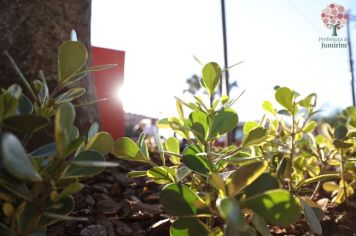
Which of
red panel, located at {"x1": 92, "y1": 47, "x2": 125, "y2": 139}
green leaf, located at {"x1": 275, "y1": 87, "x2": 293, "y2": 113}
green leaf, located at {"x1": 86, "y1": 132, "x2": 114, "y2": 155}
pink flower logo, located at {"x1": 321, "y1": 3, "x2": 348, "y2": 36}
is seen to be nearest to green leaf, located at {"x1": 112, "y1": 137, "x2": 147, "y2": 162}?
green leaf, located at {"x1": 86, "y1": 132, "x2": 114, "y2": 155}

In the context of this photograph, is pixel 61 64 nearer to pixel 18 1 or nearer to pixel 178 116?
pixel 178 116

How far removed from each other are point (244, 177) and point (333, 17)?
2663mm

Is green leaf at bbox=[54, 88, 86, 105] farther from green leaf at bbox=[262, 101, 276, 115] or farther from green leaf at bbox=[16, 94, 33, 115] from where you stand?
green leaf at bbox=[262, 101, 276, 115]

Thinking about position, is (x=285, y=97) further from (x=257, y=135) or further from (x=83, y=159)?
(x=83, y=159)

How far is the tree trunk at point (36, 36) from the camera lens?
1315 mm

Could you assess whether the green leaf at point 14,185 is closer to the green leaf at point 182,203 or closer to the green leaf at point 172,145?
the green leaf at point 182,203

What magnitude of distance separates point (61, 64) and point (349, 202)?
3.94ft

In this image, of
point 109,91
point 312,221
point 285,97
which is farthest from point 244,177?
point 109,91

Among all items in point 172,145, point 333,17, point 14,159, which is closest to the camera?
point 14,159

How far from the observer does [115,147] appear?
761 millimetres

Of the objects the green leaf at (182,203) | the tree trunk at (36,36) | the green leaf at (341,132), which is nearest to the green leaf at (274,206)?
the green leaf at (182,203)

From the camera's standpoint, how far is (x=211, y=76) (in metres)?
0.78

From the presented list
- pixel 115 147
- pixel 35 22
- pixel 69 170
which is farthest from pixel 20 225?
pixel 35 22

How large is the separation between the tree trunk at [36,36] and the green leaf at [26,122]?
797 mm
